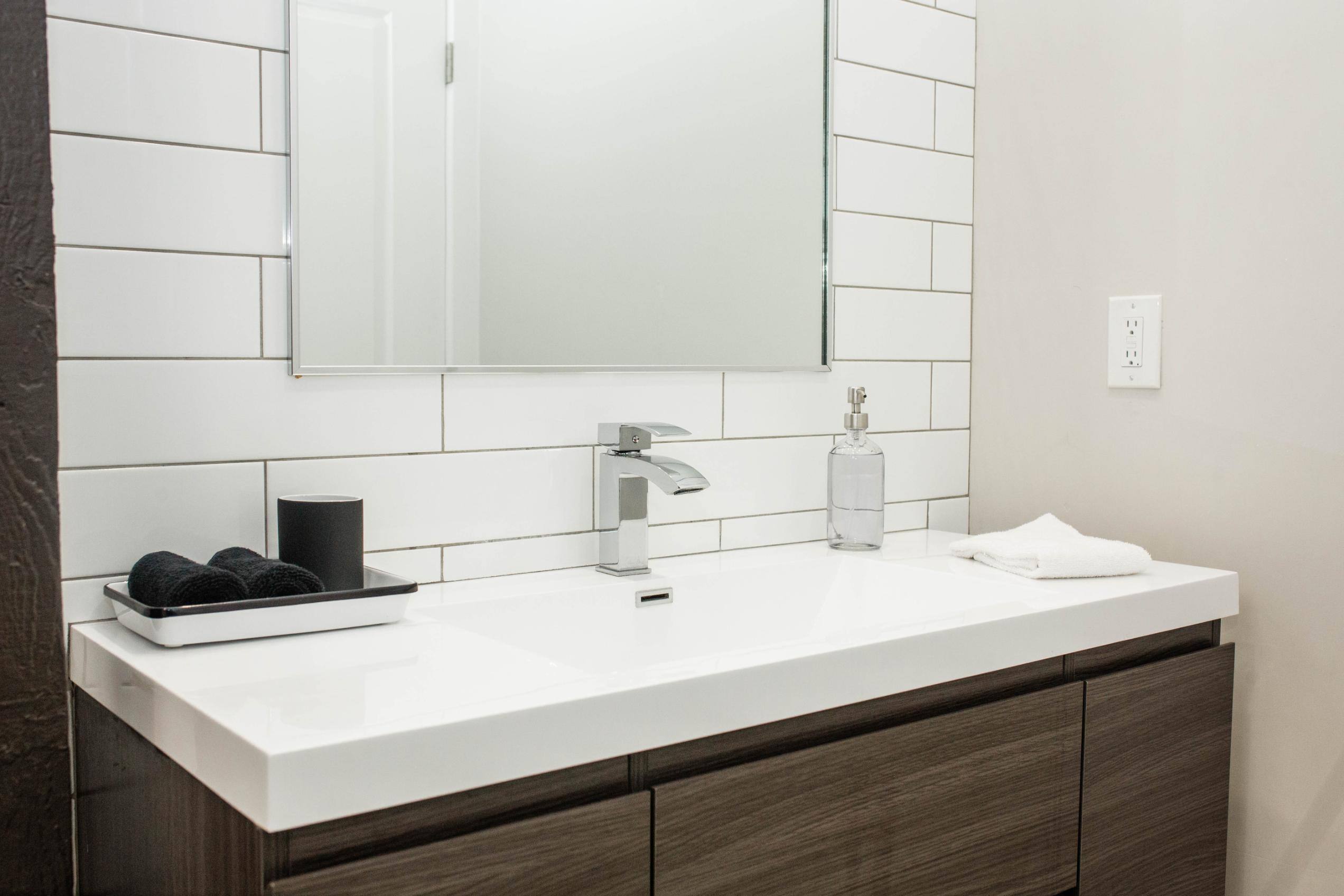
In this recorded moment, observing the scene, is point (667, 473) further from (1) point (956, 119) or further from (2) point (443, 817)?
(1) point (956, 119)

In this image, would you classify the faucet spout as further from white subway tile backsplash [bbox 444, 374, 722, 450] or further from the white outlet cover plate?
the white outlet cover plate

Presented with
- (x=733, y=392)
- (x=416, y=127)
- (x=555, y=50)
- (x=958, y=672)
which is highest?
(x=555, y=50)

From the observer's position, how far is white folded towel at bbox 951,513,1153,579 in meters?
1.31

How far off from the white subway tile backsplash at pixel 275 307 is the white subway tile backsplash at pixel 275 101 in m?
0.12

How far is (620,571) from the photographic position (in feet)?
4.42

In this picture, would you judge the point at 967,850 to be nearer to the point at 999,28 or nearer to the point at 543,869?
the point at 543,869

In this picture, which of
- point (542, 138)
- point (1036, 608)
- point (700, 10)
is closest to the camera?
point (1036, 608)

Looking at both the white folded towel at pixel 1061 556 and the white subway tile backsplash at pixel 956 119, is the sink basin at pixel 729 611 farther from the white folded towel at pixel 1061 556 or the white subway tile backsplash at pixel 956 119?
the white subway tile backsplash at pixel 956 119

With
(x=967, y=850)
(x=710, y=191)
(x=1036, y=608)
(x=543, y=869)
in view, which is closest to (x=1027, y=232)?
(x=710, y=191)

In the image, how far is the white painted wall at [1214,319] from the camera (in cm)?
132

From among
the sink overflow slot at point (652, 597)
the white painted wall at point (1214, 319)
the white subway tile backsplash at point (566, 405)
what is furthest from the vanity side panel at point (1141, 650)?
the white subway tile backsplash at point (566, 405)

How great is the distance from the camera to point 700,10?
1518mm

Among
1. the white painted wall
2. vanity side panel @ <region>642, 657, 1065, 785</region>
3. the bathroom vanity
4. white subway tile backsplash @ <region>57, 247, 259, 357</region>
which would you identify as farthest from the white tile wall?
vanity side panel @ <region>642, 657, 1065, 785</region>

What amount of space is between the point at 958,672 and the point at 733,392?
59 centimetres
